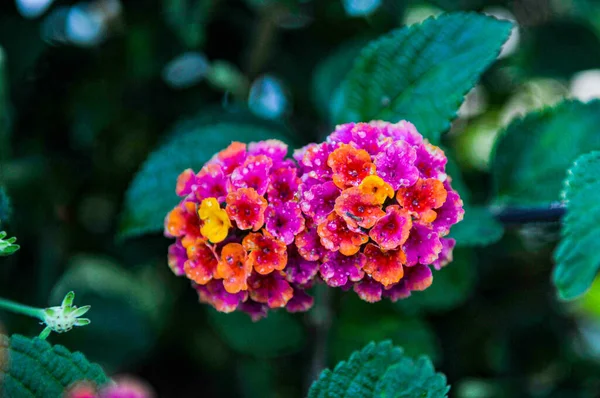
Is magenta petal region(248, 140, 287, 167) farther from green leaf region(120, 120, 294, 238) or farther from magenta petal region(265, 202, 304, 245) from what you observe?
green leaf region(120, 120, 294, 238)

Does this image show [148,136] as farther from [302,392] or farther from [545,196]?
[545,196]

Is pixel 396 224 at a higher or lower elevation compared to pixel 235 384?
lower

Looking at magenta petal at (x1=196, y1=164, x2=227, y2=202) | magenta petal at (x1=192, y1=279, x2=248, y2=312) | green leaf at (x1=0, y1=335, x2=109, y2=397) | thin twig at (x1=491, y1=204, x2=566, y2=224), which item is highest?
thin twig at (x1=491, y1=204, x2=566, y2=224)

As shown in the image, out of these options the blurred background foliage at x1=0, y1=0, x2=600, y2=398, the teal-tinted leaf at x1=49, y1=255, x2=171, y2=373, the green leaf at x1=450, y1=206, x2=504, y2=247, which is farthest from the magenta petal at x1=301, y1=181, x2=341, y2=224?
the teal-tinted leaf at x1=49, y1=255, x2=171, y2=373

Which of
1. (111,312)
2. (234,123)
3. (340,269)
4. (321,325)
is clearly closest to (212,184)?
(340,269)

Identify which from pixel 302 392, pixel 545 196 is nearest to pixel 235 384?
pixel 302 392

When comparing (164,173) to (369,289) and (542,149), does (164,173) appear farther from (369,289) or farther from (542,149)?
(542,149)

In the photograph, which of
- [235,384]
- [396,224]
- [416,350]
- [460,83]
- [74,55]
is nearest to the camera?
[396,224]
